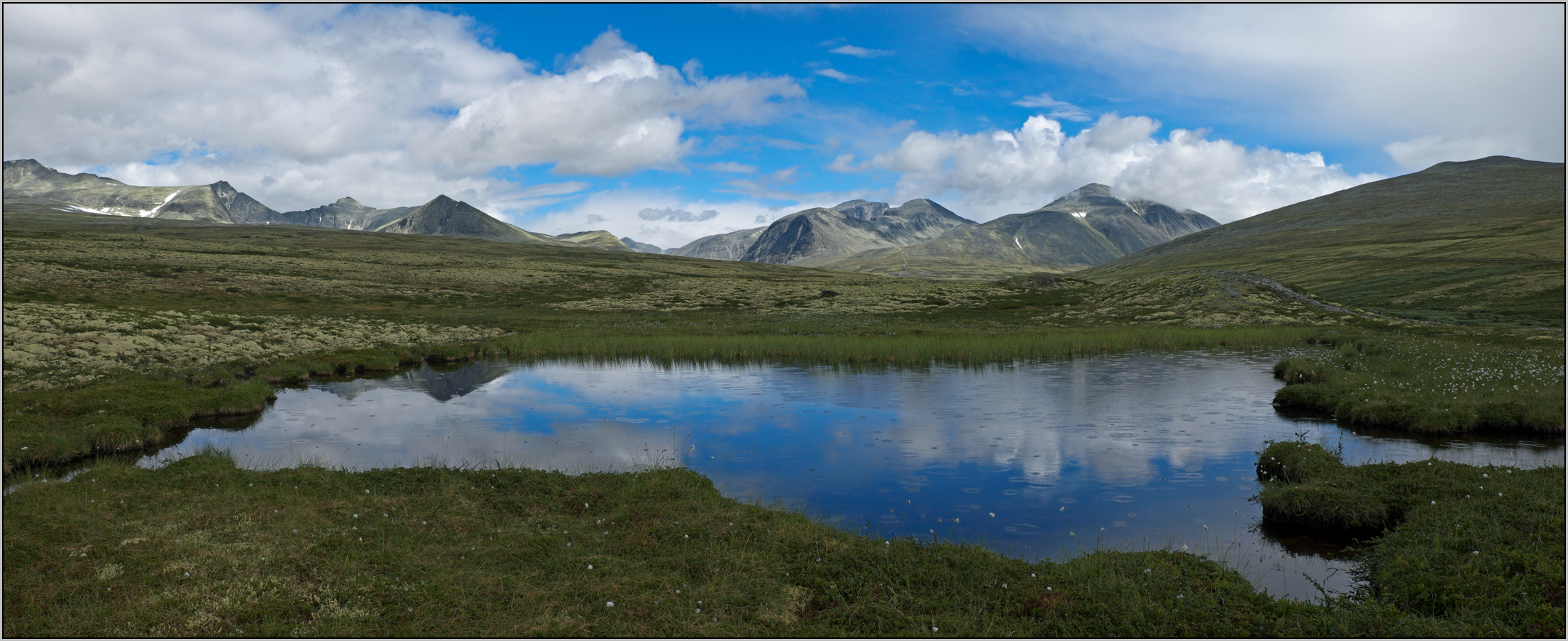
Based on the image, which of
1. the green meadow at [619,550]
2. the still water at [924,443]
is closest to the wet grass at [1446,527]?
the green meadow at [619,550]

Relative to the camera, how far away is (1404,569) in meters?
12.6

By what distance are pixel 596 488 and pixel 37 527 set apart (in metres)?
9.69

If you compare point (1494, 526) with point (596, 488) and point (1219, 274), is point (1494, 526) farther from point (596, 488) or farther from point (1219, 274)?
point (1219, 274)

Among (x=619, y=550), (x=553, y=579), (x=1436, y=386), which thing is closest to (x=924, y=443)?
(x=619, y=550)

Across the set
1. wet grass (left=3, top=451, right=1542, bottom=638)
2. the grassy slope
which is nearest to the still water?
wet grass (left=3, top=451, right=1542, bottom=638)

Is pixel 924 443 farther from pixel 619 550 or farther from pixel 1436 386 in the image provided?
pixel 1436 386

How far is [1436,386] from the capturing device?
28953mm

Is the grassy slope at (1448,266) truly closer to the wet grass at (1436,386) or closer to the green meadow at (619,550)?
the wet grass at (1436,386)

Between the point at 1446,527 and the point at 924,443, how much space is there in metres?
13.7

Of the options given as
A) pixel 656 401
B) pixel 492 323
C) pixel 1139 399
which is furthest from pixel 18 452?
pixel 492 323

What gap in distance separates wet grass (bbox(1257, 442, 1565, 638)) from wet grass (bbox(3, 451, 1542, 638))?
0.56m

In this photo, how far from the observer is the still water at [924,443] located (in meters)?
17.2

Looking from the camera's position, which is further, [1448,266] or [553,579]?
[1448,266]

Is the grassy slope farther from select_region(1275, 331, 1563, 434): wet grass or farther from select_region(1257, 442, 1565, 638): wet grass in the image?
select_region(1257, 442, 1565, 638): wet grass
